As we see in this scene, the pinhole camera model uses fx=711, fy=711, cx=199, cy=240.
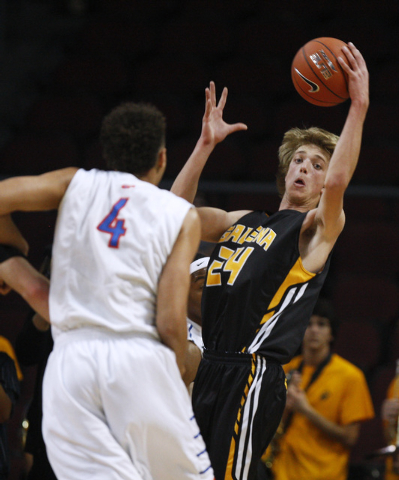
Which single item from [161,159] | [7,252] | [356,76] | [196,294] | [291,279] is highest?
[356,76]

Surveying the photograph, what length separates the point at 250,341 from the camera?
134 inches

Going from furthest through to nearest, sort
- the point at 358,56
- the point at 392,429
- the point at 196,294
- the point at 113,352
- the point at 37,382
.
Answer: the point at 392,429 → the point at 37,382 → the point at 196,294 → the point at 358,56 → the point at 113,352

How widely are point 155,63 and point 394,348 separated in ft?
15.1

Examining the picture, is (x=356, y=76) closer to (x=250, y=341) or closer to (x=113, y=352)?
(x=250, y=341)

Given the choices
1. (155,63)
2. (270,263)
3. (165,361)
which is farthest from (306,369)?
(155,63)

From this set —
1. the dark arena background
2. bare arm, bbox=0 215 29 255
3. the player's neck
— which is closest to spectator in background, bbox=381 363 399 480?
the dark arena background

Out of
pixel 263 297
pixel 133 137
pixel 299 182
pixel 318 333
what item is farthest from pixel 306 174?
pixel 318 333

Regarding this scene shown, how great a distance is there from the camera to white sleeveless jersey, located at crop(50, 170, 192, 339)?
2580mm

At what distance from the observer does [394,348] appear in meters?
6.47

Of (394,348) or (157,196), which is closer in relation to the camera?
(157,196)

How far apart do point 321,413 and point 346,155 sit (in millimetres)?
2937

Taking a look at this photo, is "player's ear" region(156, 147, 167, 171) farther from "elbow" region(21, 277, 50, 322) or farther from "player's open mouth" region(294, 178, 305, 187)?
"player's open mouth" region(294, 178, 305, 187)

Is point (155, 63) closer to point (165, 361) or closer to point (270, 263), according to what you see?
point (270, 263)

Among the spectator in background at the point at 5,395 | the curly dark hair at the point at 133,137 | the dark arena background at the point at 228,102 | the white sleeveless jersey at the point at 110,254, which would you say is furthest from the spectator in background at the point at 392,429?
the curly dark hair at the point at 133,137
